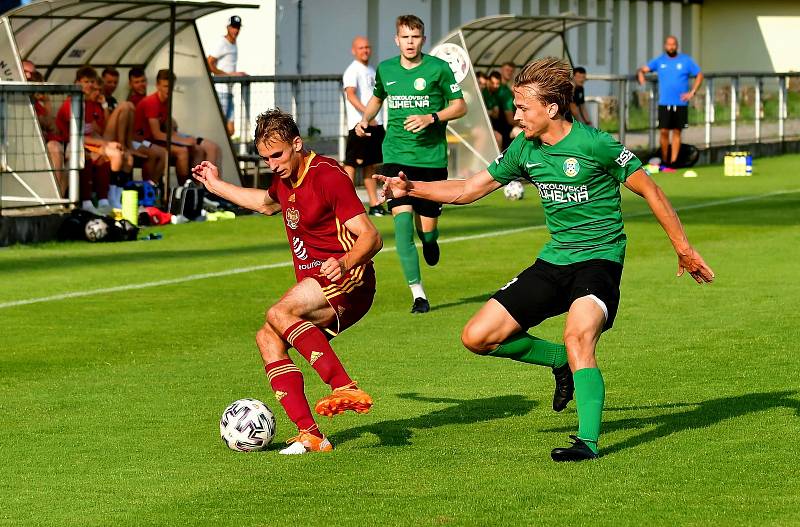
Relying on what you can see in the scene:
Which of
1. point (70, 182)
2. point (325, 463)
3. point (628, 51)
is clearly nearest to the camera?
point (325, 463)

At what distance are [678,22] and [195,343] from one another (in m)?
55.7

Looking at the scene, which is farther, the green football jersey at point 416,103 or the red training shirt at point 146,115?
the red training shirt at point 146,115

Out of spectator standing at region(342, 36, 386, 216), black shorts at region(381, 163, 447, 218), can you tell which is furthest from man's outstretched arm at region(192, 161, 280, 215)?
spectator standing at region(342, 36, 386, 216)

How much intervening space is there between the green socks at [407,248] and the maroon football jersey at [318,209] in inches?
204

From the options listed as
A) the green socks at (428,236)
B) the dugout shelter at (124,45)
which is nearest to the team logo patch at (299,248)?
the green socks at (428,236)

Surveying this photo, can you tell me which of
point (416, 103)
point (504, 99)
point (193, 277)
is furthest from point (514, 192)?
point (416, 103)

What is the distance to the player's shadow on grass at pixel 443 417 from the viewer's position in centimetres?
844

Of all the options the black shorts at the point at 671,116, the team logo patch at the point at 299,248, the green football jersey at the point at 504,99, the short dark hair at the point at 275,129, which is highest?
the green football jersey at the point at 504,99

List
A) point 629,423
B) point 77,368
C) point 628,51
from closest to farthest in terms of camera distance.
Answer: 1. point 629,423
2. point 77,368
3. point 628,51

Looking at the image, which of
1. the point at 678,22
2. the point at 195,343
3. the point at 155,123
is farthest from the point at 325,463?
the point at 678,22

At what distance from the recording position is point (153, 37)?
23625 millimetres

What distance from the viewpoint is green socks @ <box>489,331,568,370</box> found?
8.23m

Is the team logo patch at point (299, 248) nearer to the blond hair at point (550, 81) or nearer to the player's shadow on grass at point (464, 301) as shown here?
the blond hair at point (550, 81)

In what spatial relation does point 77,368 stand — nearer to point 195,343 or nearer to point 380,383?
point 195,343
